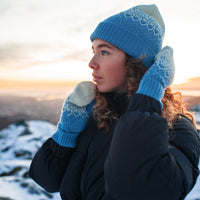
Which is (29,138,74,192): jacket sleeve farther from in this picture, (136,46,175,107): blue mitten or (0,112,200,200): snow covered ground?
(0,112,200,200): snow covered ground

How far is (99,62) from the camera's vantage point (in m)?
1.37

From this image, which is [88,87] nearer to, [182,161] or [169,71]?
[169,71]

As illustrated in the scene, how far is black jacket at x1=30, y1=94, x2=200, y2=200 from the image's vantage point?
0.89 m

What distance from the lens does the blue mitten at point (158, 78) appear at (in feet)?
3.59

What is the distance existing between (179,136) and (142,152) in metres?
0.44

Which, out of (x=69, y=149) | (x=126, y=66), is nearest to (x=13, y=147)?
(x=69, y=149)

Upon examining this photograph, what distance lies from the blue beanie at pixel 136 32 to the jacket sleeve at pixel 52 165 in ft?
3.46

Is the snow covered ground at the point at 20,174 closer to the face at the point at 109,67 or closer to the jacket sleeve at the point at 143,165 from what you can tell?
the jacket sleeve at the point at 143,165

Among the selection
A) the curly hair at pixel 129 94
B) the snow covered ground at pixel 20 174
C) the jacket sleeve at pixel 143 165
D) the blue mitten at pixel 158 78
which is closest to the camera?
the jacket sleeve at pixel 143 165

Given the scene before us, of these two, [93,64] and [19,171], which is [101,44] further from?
[19,171]

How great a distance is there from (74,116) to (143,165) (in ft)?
2.52

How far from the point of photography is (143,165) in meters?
0.89

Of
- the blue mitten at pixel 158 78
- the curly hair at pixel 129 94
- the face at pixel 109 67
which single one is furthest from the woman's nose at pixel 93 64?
the blue mitten at pixel 158 78

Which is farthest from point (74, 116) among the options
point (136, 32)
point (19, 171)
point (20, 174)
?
point (19, 171)
